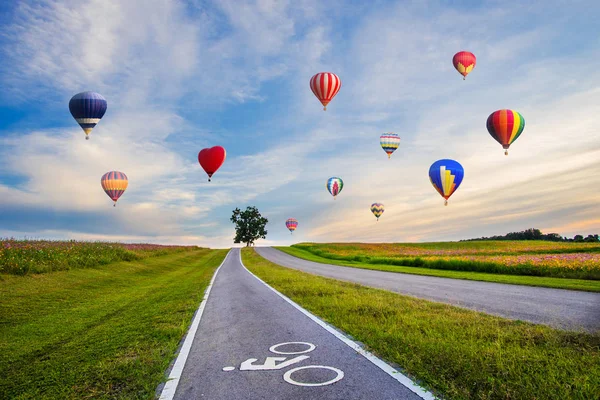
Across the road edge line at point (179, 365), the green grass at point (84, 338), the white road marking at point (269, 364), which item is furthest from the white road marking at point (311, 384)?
the green grass at point (84, 338)

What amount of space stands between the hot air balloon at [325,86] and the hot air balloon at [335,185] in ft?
81.9

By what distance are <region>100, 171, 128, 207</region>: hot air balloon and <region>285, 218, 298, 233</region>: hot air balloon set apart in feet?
190

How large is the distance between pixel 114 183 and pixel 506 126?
1456 inches

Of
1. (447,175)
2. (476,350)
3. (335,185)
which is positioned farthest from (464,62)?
(476,350)

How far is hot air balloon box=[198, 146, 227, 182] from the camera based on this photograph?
35750 mm

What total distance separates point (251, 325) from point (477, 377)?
508cm

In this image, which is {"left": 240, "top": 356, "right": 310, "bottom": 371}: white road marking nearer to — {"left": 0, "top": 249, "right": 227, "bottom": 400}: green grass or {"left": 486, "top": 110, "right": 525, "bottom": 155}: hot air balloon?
{"left": 0, "top": 249, "right": 227, "bottom": 400}: green grass

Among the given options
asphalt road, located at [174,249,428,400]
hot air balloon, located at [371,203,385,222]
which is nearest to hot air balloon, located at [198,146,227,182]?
asphalt road, located at [174,249,428,400]

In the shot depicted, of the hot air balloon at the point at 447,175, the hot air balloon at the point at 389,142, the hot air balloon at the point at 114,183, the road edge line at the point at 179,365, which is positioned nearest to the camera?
the road edge line at the point at 179,365

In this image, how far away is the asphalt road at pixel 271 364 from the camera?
4461 mm

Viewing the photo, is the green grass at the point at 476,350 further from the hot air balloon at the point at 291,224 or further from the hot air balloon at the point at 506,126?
the hot air balloon at the point at 291,224

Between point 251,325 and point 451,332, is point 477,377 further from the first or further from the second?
point 251,325

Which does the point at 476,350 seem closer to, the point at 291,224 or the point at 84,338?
the point at 84,338

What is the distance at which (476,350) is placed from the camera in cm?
588
